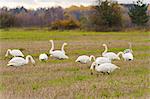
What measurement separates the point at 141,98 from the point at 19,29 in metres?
49.3

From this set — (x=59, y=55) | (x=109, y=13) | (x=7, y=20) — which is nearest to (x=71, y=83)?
(x=59, y=55)

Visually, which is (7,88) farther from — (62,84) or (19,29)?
(19,29)

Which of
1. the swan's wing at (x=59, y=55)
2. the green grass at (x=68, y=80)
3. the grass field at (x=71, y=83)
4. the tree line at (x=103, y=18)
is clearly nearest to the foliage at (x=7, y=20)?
the tree line at (x=103, y=18)

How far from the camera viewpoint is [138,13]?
60.3 meters

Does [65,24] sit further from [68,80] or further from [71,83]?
[71,83]

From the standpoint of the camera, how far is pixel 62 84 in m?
8.81

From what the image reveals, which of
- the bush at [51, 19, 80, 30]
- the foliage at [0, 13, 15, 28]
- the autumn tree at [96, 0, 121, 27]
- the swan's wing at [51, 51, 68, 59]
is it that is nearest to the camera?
the swan's wing at [51, 51, 68, 59]

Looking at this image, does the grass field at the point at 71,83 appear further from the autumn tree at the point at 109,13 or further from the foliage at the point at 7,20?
the autumn tree at the point at 109,13

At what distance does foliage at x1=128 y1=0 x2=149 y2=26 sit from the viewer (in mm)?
60094

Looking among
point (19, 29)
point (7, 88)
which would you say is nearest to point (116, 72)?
point (7, 88)

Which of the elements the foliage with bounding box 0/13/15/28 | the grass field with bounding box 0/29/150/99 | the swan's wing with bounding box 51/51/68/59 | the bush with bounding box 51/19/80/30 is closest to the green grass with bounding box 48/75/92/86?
the grass field with bounding box 0/29/150/99

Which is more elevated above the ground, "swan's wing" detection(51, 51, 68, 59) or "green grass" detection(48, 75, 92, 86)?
"green grass" detection(48, 75, 92, 86)

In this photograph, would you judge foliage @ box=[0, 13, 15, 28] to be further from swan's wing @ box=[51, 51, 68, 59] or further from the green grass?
the green grass

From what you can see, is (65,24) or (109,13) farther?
(65,24)
